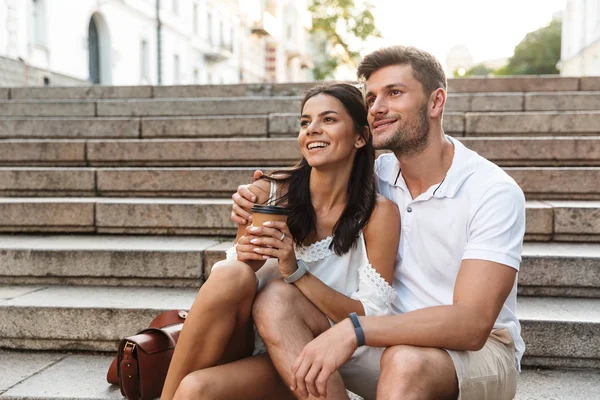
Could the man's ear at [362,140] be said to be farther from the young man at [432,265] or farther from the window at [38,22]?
the window at [38,22]

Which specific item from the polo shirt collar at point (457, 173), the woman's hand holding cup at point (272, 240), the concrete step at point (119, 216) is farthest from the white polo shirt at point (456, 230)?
the concrete step at point (119, 216)

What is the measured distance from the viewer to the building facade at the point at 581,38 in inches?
634

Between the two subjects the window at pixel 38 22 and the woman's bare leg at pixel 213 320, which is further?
the window at pixel 38 22

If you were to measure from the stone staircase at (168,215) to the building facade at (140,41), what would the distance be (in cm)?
823

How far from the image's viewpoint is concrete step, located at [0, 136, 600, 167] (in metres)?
4.60

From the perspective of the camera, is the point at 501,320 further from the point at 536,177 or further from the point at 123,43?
the point at 123,43

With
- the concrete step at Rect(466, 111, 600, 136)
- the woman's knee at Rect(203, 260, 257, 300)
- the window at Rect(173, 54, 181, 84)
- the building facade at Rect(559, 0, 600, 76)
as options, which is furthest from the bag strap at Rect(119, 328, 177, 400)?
the window at Rect(173, 54, 181, 84)

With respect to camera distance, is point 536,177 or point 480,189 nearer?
point 480,189

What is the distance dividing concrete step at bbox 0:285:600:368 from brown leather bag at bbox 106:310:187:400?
602 millimetres

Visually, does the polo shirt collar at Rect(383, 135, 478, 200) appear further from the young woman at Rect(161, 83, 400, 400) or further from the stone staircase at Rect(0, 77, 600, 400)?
the stone staircase at Rect(0, 77, 600, 400)

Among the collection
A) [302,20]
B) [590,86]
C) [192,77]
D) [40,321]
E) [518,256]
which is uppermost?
[302,20]

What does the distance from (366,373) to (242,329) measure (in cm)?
49

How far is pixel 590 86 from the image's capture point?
6488 mm

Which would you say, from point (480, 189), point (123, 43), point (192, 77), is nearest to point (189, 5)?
point (192, 77)
